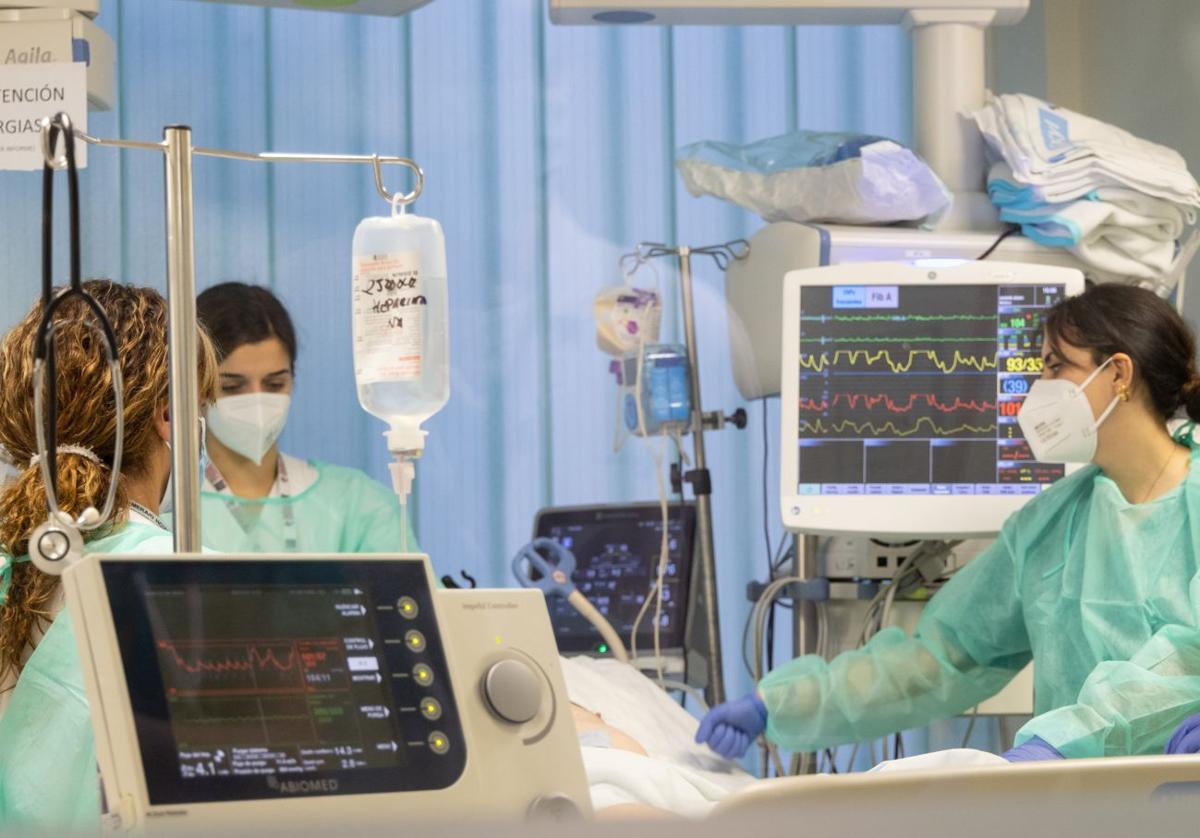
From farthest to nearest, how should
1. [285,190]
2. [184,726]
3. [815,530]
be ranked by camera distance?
[285,190] < [815,530] < [184,726]

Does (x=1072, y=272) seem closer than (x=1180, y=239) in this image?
Yes

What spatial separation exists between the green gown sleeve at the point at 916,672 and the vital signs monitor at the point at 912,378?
0.87 ft

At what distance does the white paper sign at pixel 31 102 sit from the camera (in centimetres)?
279

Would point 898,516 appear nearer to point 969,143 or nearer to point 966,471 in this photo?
point 966,471

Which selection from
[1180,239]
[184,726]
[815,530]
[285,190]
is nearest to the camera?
[184,726]

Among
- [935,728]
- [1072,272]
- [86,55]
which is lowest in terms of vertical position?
[935,728]

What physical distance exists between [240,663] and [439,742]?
16 cm

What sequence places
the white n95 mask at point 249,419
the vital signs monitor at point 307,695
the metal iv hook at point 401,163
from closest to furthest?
the vital signs monitor at point 307,695 < the metal iv hook at point 401,163 < the white n95 mask at point 249,419

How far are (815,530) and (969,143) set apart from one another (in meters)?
0.92

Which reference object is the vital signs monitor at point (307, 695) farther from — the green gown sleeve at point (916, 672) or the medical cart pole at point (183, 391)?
the green gown sleeve at point (916, 672)

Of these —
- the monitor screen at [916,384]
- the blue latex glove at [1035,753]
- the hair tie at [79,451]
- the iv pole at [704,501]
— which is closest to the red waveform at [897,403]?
the monitor screen at [916,384]

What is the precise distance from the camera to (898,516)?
2.98 meters

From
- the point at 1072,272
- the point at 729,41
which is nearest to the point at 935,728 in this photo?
the point at 1072,272

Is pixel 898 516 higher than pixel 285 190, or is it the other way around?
pixel 285 190
